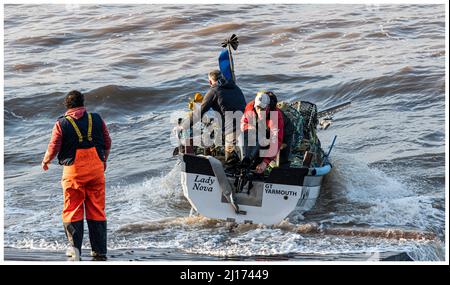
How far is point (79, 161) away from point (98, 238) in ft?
3.12

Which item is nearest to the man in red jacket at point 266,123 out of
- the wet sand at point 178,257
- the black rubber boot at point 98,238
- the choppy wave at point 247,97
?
the choppy wave at point 247,97

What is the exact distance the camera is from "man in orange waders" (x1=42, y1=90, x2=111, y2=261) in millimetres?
9328

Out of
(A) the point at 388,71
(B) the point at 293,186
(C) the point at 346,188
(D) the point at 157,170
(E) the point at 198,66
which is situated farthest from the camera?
(E) the point at 198,66

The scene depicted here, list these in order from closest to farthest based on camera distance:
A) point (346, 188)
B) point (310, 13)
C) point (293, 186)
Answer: point (293, 186)
point (346, 188)
point (310, 13)

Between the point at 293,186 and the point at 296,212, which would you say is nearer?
the point at 293,186

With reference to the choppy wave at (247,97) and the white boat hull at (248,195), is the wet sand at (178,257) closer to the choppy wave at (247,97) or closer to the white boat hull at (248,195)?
the choppy wave at (247,97)

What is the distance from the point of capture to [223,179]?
35.3ft

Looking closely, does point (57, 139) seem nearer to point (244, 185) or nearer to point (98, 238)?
point (98, 238)

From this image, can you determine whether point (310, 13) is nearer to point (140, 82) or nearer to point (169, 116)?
point (140, 82)

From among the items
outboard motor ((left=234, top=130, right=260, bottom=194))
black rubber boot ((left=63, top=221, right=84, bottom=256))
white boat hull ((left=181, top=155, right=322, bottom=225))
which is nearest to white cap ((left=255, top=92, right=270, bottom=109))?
outboard motor ((left=234, top=130, right=260, bottom=194))

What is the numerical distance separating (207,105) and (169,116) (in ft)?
24.7

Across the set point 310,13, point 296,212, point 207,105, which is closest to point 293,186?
point 296,212

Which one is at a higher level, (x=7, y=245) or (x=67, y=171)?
(x=67, y=171)

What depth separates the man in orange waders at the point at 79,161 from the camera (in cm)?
933
